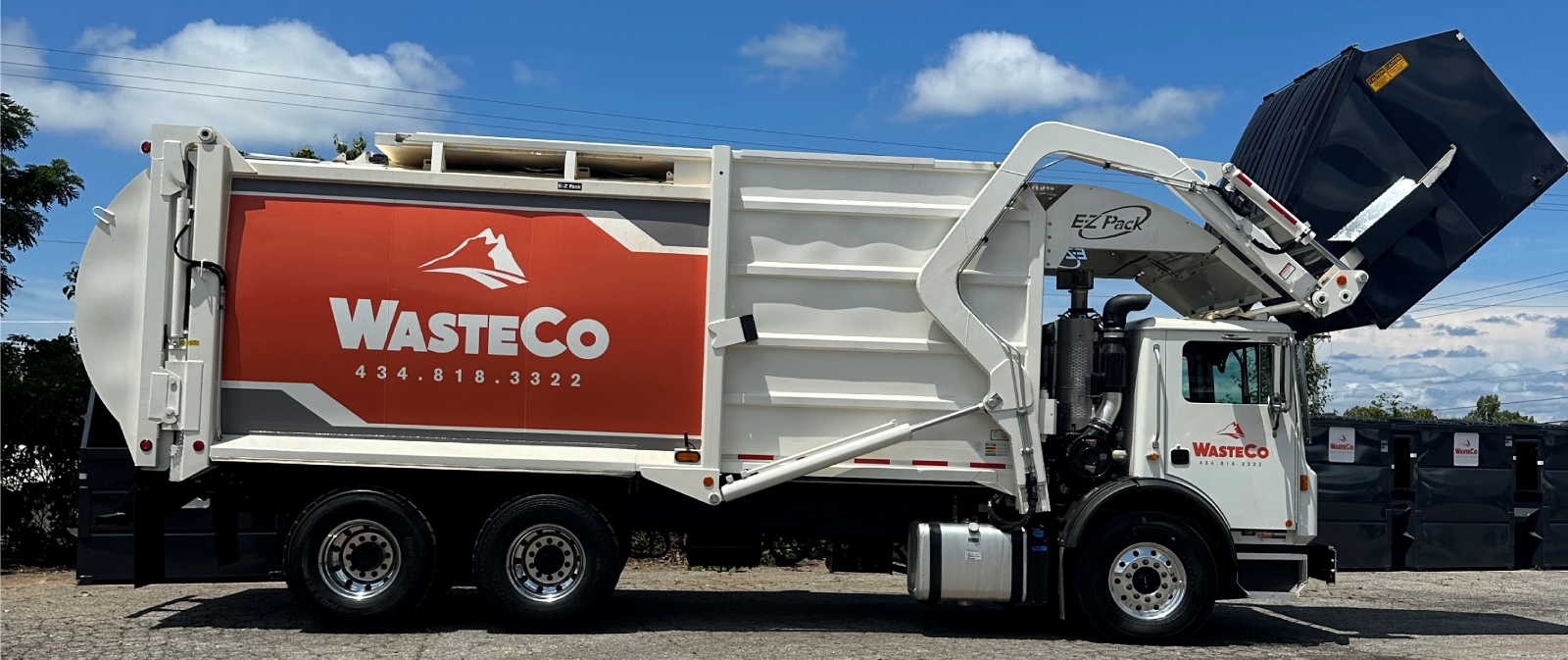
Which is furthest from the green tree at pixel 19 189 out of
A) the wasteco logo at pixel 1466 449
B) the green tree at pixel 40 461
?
the wasteco logo at pixel 1466 449

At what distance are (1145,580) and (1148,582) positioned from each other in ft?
0.08

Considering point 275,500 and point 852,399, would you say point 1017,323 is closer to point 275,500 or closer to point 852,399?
point 852,399

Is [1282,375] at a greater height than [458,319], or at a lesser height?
lesser

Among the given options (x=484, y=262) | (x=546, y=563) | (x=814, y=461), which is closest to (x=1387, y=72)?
(x=814, y=461)

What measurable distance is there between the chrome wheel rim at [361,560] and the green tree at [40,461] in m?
5.02

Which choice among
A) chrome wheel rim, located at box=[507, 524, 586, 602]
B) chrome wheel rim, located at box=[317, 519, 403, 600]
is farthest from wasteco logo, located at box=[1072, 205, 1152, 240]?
chrome wheel rim, located at box=[317, 519, 403, 600]

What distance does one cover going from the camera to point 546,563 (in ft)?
27.2

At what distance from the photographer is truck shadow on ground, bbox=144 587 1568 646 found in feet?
28.8

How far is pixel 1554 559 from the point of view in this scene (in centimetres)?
1470

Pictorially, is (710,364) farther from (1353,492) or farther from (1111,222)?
(1353,492)

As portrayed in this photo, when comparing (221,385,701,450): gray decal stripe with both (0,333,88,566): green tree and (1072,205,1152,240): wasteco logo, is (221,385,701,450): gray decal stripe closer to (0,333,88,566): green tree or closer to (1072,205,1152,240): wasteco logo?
(1072,205,1152,240): wasteco logo

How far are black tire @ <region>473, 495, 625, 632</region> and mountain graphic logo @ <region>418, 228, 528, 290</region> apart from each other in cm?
150

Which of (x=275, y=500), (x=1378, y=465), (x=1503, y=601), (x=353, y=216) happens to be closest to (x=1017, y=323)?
(x=353, y=216)

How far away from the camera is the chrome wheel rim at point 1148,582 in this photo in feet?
27.9
